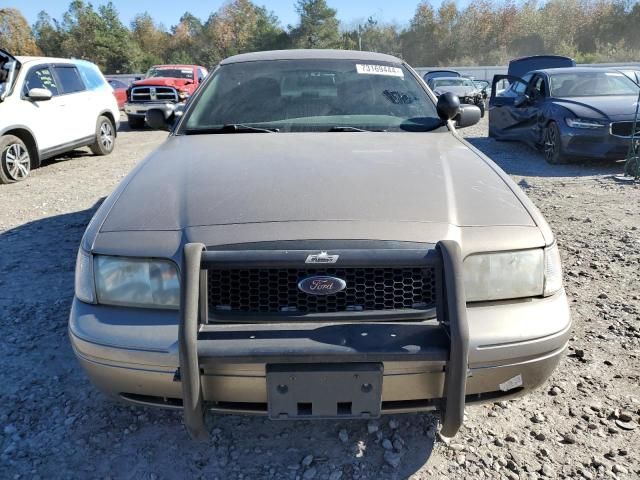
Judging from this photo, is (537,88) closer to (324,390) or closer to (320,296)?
(320,296)

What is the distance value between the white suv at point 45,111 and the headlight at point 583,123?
25.5 feet

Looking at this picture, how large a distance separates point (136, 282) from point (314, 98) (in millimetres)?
1882

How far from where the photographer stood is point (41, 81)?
8148 millimetres

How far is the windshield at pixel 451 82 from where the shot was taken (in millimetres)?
18922

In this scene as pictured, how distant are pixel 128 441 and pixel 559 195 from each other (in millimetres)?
5679

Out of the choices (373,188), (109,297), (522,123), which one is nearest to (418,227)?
(373,188)

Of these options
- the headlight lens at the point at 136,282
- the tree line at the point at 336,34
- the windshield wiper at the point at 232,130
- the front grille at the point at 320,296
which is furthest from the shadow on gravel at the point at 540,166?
the tree line at the point at 336,34

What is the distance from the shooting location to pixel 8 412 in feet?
8.03

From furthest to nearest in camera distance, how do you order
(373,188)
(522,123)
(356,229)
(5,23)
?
1. (5,23)
2. (522,123)
3. (373,188)
4. (356,229)

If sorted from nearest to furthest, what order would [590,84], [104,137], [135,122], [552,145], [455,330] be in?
[455,330], [552,145], [590,84], [104,137], [135,122]

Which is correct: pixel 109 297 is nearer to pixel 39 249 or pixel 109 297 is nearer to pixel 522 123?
pixel 39 249

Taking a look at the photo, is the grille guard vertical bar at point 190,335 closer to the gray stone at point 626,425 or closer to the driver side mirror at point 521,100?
→ the gray stone at point 626,425

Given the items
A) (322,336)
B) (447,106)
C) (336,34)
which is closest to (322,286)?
(322,336)

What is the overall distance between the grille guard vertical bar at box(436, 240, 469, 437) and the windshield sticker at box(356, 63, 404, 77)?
2.12m
